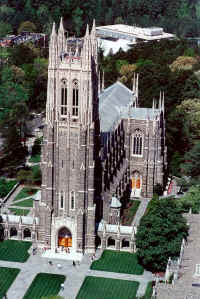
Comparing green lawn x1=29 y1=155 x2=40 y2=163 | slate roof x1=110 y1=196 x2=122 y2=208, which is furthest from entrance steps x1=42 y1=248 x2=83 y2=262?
green lawn x1=29 y1=155 x2=40 y2=163

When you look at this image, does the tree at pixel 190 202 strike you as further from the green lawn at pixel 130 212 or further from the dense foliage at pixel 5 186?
the dense foliage at pixel 5 186

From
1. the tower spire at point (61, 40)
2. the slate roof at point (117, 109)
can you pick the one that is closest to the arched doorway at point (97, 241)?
the slate roof at point (117, 109)

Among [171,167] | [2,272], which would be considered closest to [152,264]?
[2,272]

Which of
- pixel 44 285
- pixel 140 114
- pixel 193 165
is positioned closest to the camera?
pixel 44 285

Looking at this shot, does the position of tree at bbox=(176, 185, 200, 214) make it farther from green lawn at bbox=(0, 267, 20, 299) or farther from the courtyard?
green lawn at bbox=(0, 267, 20, 299)

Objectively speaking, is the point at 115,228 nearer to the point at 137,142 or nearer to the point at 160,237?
the point at 160,237

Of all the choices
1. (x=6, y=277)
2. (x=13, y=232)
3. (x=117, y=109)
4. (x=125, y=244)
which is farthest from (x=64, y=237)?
(x=117, y=109)

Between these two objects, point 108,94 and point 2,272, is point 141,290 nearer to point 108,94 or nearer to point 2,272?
point 2,272
